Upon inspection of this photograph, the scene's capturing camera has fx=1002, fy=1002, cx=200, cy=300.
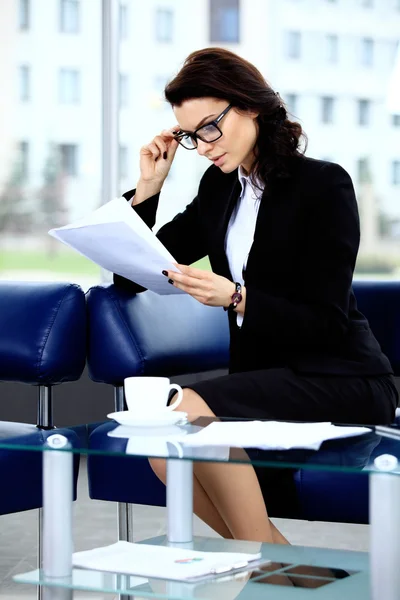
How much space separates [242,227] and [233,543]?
2.59 feet

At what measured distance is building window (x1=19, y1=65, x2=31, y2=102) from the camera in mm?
4516

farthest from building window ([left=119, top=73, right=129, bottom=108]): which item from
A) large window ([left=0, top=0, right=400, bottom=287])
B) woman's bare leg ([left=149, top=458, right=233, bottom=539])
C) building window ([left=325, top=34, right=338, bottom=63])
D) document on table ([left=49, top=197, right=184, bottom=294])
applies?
woman's bare leg ([left=149, top=458, right=233, bottom=539])

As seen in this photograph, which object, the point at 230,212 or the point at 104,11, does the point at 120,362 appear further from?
the point at 104,11

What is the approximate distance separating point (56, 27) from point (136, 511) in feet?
7.36

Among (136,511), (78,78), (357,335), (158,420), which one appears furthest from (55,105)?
(158,420)

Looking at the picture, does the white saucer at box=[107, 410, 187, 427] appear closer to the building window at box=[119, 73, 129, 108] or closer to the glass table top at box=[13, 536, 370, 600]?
the glass table top at box=[13, 536, 370, 600]

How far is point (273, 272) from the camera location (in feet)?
6.82

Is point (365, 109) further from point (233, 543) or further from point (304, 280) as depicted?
point (233, 543)

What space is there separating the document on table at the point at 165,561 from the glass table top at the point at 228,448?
0.58 feet

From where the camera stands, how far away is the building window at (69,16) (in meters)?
4.42

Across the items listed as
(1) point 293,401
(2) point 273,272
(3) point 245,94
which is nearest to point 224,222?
(2) point 273,272

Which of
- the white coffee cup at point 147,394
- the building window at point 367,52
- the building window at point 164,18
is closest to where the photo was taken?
the white coffee cup at point 147,394

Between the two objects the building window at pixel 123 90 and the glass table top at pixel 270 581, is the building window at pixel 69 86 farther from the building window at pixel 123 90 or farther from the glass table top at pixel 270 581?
the glass table top at pixel 270 581

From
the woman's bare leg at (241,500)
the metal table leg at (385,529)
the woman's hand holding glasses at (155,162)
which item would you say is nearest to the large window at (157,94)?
the woman's hand holding glasses at (155,162)
